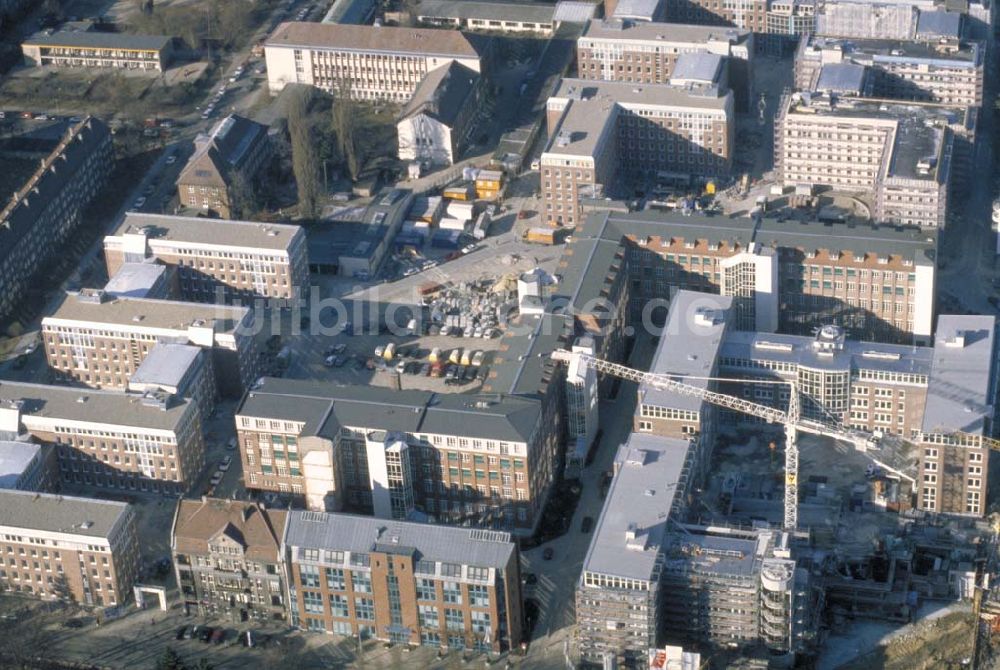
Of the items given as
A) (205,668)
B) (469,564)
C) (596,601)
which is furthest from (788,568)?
(205,668)

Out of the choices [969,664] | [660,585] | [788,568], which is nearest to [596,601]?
[660,585]

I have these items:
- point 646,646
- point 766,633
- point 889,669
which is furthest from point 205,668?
point 889,669

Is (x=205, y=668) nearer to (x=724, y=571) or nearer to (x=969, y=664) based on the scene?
(x=724, y=571)

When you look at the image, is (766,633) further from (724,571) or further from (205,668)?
(205,668)

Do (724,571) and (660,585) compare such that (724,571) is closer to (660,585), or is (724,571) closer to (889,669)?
(660,585)

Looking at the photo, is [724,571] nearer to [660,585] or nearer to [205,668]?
[660,585]

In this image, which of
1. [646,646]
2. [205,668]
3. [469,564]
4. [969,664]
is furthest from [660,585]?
[205,668]
